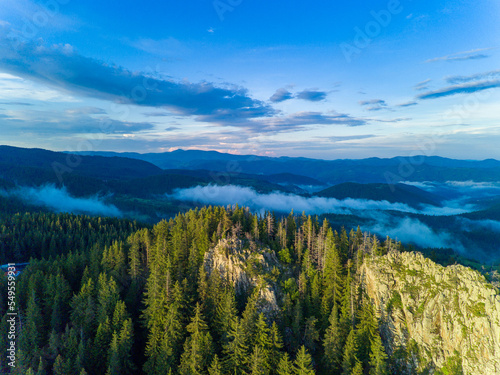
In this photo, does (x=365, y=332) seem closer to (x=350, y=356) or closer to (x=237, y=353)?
(x=350, y=356)

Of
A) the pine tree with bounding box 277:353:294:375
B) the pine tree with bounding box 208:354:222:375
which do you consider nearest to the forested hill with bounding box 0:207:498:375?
the pine tree with bounding box 208:354:222:375

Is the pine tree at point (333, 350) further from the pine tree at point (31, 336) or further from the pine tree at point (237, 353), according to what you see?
the pine tree at point (31, 336)

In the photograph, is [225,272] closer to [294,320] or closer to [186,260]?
[186,260]

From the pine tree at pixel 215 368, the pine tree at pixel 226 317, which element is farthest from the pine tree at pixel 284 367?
the pine tree at pixel 226 317

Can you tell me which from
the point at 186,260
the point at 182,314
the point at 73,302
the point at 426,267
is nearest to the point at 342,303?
the point at 426,267

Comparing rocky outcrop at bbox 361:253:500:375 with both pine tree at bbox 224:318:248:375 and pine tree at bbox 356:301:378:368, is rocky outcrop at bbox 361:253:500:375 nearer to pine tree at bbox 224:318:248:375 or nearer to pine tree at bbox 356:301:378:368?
pine tree at bbox 356:301:378:368

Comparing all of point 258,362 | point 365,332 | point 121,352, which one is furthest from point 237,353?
point 365,332
